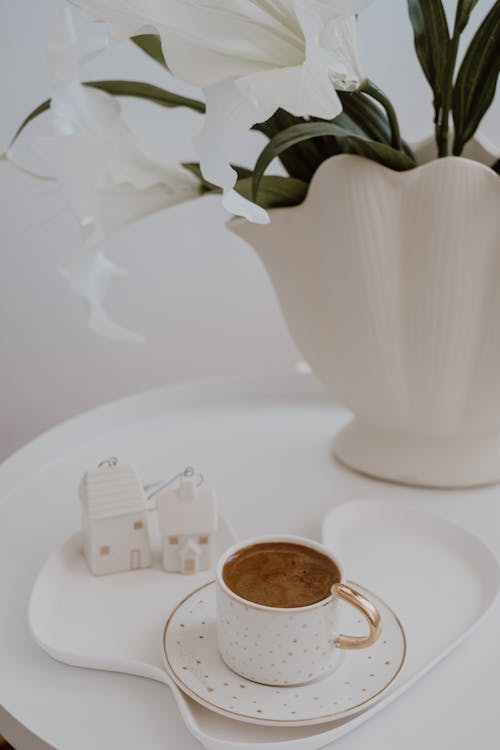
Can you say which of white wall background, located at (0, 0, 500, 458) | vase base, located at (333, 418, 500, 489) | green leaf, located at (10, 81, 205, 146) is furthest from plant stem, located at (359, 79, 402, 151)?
white wall background, located at (0, 0, 500, 458)

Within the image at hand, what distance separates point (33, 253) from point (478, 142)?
639 millimetres

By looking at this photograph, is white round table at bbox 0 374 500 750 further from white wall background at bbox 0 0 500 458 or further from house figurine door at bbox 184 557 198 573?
white wall background at bbox 0 0 500 458

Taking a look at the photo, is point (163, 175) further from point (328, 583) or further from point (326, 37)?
point (328, 583)

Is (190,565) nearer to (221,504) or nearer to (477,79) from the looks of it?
(221,504)

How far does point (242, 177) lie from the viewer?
2.36ft

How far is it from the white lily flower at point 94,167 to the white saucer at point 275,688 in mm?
294

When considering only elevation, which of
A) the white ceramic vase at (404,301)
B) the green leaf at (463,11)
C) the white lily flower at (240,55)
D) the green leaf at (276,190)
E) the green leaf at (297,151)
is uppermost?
the green leaf at (463,11)

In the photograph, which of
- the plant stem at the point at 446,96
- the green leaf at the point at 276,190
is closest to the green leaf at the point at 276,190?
the green leaf at the point at 276,190

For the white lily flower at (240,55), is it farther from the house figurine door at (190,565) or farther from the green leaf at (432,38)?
the house figurine door at (190,565)

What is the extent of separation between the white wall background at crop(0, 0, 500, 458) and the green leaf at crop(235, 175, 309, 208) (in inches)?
18.4

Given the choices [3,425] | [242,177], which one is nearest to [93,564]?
A: [242,177]

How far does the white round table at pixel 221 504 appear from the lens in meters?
0.45

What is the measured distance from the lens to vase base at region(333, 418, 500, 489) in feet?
2.43

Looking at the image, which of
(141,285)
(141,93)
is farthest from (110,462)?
(141,285)
